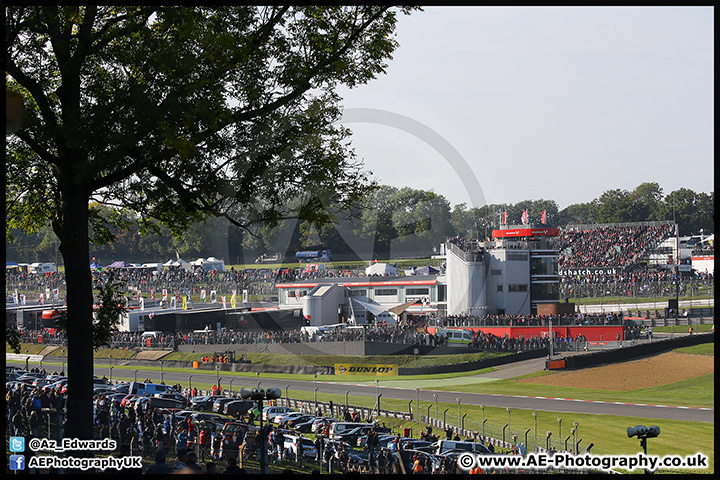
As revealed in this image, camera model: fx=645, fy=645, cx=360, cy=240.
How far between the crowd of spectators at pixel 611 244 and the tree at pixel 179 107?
90740 mm

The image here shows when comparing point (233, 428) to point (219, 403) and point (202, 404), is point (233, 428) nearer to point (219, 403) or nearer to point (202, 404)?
point (219, 403)

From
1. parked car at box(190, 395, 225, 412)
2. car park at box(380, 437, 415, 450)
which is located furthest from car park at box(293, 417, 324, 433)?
parked car at box(190, 395, 225, 412)

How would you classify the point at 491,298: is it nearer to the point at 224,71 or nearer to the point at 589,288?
the point at 589,288

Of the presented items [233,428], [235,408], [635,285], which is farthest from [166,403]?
[635,285]

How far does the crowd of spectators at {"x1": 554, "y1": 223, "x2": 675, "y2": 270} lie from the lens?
98000 millimetres

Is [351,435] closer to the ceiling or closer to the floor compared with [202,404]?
closer to the ceiling

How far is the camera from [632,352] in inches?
1762

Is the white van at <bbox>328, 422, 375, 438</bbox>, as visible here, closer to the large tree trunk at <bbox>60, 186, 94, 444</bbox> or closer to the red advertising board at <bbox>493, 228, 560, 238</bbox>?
the large tree trunk at <bbox>60, 186, 94, 444</bbox>

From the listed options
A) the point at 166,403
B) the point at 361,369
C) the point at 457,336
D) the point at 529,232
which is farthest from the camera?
the point at 529,232

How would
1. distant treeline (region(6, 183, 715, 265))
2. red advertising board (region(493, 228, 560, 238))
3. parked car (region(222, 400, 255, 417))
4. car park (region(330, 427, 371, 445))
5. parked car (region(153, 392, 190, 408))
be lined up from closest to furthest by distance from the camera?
car park (region(330, 427, 371, 445)) < parked car (region(222, 400, 255, 417)) < parked car (region(153, 392, 190, 408)) < red advertising board (region(493, 228, 560, 238)) < distant treeline (region(6, 183, 715, 265))

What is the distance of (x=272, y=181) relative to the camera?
10008mm

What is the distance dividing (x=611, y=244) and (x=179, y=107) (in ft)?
338

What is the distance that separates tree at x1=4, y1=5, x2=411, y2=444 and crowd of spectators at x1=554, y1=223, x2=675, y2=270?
90740 mm

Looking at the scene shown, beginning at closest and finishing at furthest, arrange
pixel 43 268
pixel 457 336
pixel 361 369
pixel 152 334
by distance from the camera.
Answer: pixel 361 369, pixel 457 336, pixel 152 334, pixel 43 268
